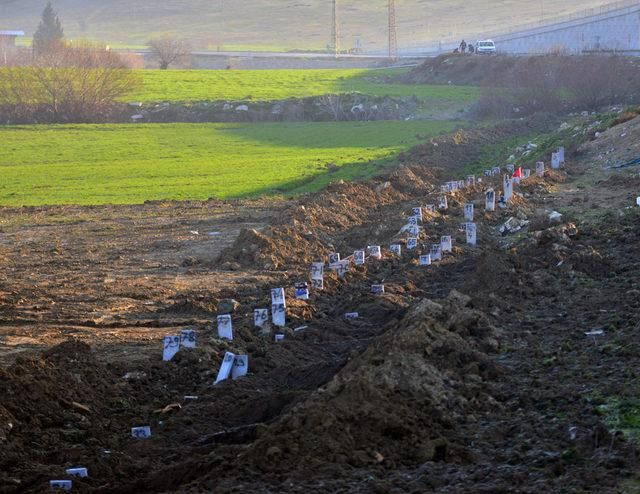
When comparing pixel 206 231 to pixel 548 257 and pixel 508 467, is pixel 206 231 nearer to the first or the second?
pixel 548 257

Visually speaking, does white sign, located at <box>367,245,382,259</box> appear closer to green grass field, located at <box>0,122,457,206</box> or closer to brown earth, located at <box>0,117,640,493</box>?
brown earth, located at <box>0,117,640,493</box>

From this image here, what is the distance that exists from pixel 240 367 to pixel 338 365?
1.23 m

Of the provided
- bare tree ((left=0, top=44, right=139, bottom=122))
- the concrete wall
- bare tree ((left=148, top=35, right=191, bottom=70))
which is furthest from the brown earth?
bare tree ((left=148, top=35, right=191, bottom=70))

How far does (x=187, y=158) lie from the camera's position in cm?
4478

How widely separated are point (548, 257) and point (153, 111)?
5132 centimetres

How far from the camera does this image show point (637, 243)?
57.1ft

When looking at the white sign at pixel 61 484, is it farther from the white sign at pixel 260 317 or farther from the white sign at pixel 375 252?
the white sign at pixel 375 252

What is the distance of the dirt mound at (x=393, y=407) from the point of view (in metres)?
8.96

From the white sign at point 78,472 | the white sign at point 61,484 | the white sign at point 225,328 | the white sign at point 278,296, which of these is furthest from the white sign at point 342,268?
the white sign at point 61,484

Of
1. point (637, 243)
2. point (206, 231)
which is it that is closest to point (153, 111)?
A: point (206, 231)

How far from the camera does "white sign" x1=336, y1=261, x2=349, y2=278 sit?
18.1m

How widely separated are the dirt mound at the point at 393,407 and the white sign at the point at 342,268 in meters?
5.57

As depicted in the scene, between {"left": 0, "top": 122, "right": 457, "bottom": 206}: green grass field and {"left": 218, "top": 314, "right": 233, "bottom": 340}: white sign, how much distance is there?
62.3 ft

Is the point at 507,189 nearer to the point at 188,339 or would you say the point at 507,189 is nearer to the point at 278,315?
the point at 278,315
